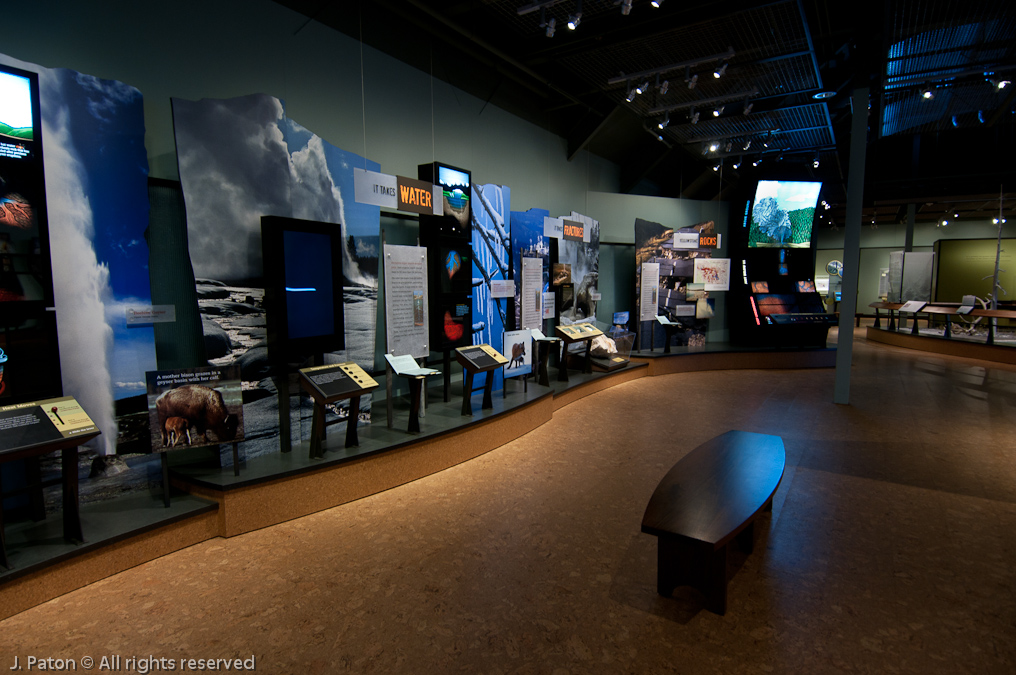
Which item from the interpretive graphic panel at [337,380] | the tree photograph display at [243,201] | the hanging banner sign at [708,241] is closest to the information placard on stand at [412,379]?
the interpretive graphic panel at [337,380]

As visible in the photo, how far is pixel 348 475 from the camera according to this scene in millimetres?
3844

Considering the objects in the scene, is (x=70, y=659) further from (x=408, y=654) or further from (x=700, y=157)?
(x=700, y=157)

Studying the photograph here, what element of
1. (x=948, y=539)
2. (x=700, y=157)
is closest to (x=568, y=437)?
(x=948, y=539)

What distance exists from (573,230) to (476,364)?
3222mm

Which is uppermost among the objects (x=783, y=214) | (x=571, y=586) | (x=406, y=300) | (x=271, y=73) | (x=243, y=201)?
(x=271, y=73)

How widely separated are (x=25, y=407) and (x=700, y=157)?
10.5 meters

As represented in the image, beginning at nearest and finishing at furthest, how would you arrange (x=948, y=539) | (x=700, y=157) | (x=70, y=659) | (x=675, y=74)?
(x=70, y=659), (x=948, y=539), (x=675, y=74), (x=700, y=157)

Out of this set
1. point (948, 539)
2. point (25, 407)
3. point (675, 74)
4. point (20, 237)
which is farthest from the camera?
point (675, 74)

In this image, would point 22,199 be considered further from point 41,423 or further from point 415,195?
point 415,195

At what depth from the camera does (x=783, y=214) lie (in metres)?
10.7

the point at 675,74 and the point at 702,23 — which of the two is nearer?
the point at 702,23

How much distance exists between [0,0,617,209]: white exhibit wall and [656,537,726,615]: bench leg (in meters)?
4.27

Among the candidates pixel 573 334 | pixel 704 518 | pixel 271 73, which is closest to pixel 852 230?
pixel 573 334

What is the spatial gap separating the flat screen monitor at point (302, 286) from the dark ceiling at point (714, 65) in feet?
7.18
